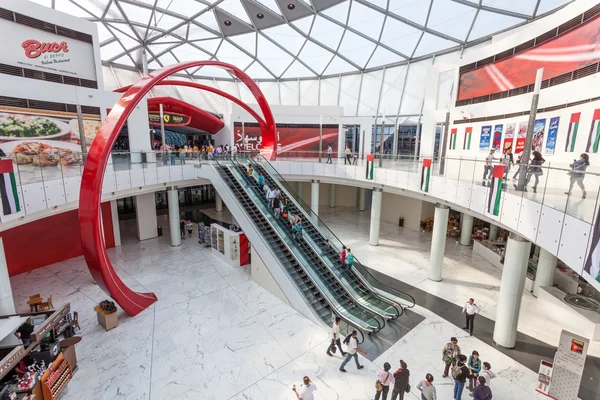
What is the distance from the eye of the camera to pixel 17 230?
15.3m

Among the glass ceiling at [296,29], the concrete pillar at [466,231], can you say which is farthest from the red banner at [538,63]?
the concrete pillar at [466,231]

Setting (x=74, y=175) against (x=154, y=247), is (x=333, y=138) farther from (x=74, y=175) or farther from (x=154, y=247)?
(x=74, y=175)

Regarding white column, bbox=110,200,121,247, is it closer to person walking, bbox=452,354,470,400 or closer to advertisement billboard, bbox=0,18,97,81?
advertisement billboard, bbox=0,18,97,81

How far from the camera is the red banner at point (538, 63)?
36.7ft

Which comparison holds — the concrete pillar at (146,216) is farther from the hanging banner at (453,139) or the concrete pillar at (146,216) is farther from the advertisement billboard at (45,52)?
the hanging banner at (453,139)

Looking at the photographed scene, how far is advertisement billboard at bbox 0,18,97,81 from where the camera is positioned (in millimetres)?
14609

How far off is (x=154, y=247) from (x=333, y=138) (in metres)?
19.4

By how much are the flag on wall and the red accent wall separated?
988 inches

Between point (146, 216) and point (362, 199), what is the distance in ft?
69.7

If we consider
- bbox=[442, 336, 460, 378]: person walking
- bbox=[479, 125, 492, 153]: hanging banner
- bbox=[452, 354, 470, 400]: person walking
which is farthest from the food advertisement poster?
bbox=[452, 354, 470, 400]: person walking

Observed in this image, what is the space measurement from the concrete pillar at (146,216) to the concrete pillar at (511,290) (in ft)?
70.8

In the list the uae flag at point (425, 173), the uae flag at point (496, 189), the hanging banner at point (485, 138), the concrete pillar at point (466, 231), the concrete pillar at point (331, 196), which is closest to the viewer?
the uae flag at point (496, 189)

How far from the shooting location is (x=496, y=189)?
927 centimetres

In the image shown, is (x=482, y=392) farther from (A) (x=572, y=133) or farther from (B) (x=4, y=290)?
(B) (x=4, y=290)
